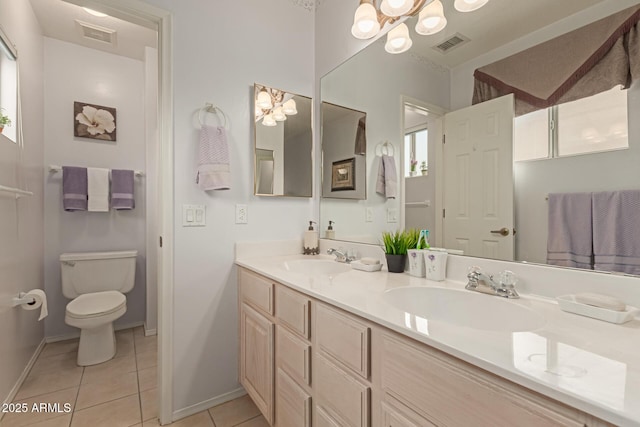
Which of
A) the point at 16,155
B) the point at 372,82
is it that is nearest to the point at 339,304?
the point at 372,82

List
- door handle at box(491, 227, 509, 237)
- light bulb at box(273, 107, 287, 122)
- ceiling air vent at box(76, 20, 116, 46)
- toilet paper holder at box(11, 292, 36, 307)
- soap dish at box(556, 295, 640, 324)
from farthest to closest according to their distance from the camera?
ceiling air vent at box(76, 20, 116, 46), light bulb at box(273, 107, 287, 122), toilet paper holder at box(11, 292, 36, 307), door handle at box(491, 227, 509, 237), soap dish at box(556, 295, 640, 324)

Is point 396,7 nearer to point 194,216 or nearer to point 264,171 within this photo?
point 264,171

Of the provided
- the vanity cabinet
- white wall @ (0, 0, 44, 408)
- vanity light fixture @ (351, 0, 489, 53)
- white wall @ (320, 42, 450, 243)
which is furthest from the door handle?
white wall @ (0, 0, 44, 408)

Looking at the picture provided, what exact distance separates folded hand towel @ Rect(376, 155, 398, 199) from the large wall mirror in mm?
34

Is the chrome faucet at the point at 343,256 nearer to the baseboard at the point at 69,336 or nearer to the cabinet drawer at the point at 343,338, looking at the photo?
the cabinet drawer at the point at 343,338

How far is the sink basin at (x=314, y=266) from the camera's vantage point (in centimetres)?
171

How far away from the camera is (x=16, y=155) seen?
1.84 meters

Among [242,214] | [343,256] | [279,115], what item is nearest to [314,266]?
[343,256]

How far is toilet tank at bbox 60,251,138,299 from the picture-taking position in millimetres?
2469

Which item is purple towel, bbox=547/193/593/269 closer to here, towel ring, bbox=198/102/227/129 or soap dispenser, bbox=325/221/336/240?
soap dispenser, bbox=325/221/336/240

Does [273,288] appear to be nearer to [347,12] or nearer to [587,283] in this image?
[587,283]

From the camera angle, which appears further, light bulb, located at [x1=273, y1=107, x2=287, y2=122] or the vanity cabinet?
light bulb, located at [x1=273, y1=107, x2=287, y2=122]

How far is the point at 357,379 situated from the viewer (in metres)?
0.88

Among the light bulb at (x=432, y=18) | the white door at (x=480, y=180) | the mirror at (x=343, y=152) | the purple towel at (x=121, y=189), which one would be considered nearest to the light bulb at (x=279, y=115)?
the mirror at (x=343, y=152)
